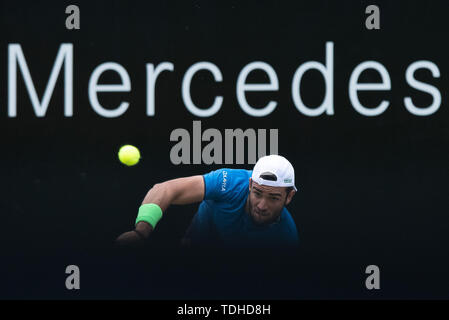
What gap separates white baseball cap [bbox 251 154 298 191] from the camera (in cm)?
388

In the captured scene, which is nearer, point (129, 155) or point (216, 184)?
point (216, 184)

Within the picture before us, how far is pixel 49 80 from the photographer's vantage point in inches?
163

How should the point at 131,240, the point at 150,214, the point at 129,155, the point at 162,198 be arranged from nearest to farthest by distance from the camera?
1. the point at 131,240
2. the point at 150,214
3. the point at 162,198
4. the point at 129,155

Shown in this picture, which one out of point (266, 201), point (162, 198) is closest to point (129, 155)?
point (162, 198)

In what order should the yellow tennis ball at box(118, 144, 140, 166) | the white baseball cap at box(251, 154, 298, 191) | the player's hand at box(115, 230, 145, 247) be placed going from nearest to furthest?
the player's hand at box(115, 230, 145, 247), the white baseball cap at box(251, 154, 298, 191), the yellow tennis ball at box(118, 144, 140, 166)

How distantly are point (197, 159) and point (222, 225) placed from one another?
1.48 ft

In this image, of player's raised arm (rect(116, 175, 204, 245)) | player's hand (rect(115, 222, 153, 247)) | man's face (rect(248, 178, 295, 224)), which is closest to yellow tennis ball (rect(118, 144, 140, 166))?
player's raised arm (rect(116, 175, 204, 245))

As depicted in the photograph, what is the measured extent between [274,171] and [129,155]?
0.95 meters

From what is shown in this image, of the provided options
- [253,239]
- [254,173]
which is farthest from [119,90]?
[253,239]

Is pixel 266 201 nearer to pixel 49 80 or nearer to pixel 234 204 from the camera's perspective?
pixel 234 204

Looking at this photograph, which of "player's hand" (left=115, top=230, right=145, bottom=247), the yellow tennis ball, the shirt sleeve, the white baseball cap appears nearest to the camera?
"player's hand" (left=115, top=230, right=145, bottom=247)

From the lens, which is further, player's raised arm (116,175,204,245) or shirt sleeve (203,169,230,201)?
shirt sleeve (203,169,230,201)

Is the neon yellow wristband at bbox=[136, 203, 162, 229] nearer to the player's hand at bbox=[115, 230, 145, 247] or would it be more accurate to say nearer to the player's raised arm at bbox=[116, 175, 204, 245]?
the player's raised arm at bbox=[116, 175, 204, 245]

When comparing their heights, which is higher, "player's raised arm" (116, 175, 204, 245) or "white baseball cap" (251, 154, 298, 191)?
"white baseball cap" (251, 154, 298, 191)
